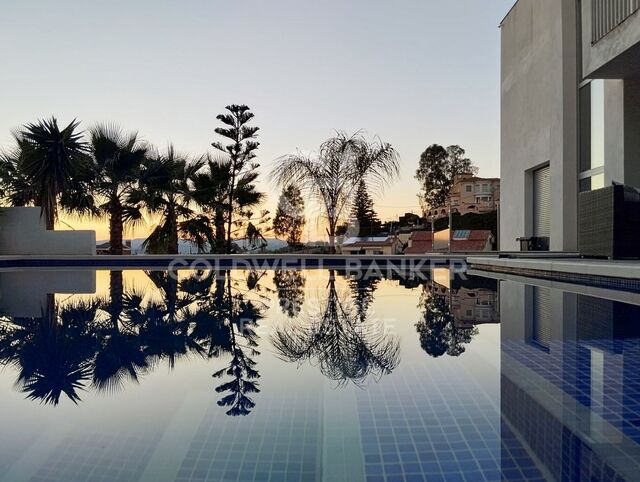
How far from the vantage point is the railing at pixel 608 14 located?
6570mm

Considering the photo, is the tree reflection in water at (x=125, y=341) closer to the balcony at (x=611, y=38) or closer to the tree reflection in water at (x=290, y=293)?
the tree reflection in water at (x=290, y=293)

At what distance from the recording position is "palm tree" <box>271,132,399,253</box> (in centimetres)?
1279

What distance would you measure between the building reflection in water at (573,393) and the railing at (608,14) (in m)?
4.74

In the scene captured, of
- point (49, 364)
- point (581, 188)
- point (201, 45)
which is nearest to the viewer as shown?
point (49, 364)

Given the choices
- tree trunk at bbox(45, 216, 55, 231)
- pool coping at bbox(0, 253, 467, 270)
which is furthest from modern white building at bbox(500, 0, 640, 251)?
tree trunk at bbox(45, 216, 55, 231)

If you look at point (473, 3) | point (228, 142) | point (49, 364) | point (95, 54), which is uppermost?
point (473, 3)

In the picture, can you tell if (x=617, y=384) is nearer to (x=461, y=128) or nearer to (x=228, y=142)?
(x=228, y=142)

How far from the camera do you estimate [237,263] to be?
1179 cm

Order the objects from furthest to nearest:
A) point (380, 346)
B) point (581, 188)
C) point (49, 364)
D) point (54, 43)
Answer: point (54, 43), point (581, 188), point (380, 346), point (49, 364)

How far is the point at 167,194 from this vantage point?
11547 millimetres

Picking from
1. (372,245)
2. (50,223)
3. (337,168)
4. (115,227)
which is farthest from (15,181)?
(372,245)

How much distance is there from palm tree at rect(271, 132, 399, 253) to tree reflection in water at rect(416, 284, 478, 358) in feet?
26.0

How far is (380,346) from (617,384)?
139 cm

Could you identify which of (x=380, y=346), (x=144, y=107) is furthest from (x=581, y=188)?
(x=144, y=107)
